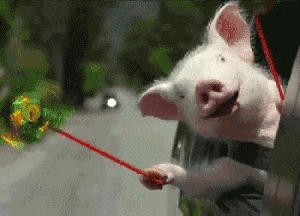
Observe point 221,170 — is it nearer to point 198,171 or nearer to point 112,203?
point 198,171

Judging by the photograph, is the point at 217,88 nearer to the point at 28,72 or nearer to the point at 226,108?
the point at 226,108

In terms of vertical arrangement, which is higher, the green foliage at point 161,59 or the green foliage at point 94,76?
the green foliage at point 161,59

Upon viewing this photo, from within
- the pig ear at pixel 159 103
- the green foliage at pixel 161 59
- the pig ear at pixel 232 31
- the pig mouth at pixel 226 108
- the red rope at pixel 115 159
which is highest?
the pig ear at pixel 232 31

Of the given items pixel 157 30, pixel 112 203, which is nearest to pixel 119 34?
pixel 157 30

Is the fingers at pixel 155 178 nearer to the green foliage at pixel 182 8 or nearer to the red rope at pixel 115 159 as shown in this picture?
the red rope at pixel 115 159

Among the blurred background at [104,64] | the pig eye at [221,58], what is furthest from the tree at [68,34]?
the pig eye at [221,58]

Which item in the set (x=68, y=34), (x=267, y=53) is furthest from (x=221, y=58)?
(x=68, y=34)

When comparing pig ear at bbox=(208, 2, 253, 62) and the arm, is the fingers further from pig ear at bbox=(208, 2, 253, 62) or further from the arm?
pig ear at bbox=(208, 2, 253, 62)
